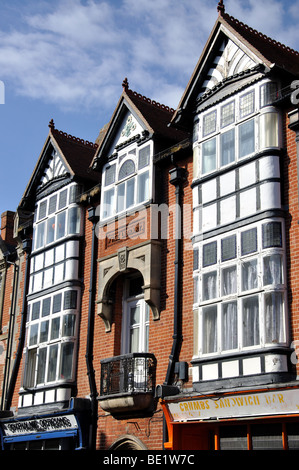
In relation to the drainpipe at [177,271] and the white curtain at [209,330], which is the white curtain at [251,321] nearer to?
the white curtain at [209,330]

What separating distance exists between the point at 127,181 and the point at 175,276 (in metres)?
3.87

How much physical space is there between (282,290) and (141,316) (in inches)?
229

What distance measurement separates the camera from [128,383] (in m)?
17.9

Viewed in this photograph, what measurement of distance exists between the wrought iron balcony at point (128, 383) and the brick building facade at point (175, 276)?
42 mm

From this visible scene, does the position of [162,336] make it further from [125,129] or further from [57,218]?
[57,218]

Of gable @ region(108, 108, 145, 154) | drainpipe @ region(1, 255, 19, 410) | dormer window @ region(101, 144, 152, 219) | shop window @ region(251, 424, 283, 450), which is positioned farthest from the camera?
drainpipe @ region(1, 255, 19, 410)

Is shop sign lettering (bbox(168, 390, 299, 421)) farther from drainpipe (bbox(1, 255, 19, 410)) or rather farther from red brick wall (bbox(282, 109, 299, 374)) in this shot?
drainpipe (bbox(1, 255, 19, 410))

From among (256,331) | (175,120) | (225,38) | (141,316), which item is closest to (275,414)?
(256,331)

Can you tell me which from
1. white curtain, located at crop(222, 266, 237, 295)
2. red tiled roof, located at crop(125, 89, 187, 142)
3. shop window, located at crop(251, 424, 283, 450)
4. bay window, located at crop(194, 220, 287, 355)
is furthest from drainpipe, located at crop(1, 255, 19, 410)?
shop window, located at crop(251, 424, 283, 450)

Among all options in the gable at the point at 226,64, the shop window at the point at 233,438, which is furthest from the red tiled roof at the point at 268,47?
the shop window at the point at 233,438

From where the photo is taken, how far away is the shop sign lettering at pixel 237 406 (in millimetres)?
13709

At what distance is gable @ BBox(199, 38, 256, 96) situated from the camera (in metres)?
17.2

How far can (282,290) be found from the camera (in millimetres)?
14797

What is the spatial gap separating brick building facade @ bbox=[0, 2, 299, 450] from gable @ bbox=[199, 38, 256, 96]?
4 centimetres
